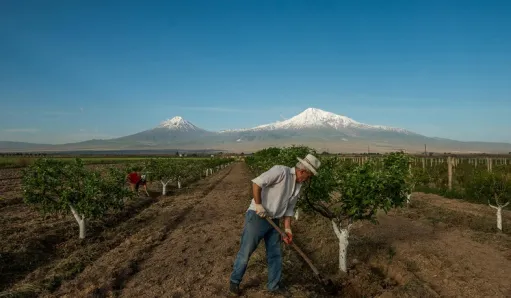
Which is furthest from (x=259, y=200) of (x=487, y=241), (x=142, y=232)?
(x=487, y=241)

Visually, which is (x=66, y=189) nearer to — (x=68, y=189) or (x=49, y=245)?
(x=68, y=189)

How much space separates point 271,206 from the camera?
21.9 ft

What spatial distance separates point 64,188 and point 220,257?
6.02 m

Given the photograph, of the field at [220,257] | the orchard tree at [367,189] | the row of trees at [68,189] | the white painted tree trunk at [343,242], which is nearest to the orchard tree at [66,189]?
the row of trees at [68,189]

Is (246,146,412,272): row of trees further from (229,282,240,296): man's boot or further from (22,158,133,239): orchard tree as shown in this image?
(22,158,133,239): orchard tree

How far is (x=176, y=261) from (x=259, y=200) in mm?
4321

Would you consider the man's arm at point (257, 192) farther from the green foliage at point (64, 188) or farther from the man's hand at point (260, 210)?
the green foliage at point (64, 188)

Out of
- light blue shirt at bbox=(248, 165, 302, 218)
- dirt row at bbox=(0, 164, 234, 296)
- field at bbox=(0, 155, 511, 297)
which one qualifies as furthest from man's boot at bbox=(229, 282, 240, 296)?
dirt row at bbox=(0, 164, 234, 296)

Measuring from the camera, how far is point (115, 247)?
37.6 ft

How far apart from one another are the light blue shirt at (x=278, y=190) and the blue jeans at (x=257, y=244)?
219 millimetres

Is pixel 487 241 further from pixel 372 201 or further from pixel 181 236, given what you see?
pixel 181 236

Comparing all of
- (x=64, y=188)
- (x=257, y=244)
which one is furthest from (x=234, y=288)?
(x=64, y=188)

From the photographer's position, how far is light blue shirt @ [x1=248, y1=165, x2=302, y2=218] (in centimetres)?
648

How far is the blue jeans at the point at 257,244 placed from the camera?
6617 mm
